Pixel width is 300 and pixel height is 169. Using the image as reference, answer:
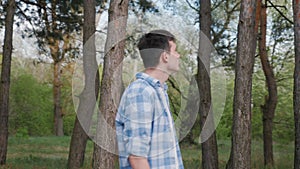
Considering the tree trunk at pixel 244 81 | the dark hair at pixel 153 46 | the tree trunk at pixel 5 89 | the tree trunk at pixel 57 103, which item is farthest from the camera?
the tree trunk at pixel 57 103

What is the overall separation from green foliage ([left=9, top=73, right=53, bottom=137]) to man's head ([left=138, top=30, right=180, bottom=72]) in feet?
101

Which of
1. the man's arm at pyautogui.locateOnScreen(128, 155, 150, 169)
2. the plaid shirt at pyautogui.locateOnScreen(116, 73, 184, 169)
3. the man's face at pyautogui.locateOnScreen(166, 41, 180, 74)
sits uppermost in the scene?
the man's face at pyautogui.locateOnScreen(166, 41, 180, 74)

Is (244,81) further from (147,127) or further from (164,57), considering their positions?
(147,127)

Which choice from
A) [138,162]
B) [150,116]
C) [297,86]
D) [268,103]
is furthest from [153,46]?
[268,103]

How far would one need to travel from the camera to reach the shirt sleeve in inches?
111

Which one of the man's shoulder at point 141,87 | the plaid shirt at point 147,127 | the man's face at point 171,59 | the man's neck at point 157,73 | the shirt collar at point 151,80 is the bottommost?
the plaid shirt at point 147,127

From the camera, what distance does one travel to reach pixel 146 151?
2.82 meters

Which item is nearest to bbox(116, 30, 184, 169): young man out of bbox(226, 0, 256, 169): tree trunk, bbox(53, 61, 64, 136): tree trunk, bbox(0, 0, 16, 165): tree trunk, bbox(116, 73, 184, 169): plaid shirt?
bbox(116, 73, 184, 169): plaid shirt

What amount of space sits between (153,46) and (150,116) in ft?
1.34

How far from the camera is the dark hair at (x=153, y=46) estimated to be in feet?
9.70

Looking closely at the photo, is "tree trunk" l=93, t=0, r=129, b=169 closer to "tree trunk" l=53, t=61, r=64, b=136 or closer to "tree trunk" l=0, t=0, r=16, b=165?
"tree trunk" l=0, t=0, r=16, b=165

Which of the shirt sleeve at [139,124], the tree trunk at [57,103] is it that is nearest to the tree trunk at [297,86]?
the shirt sleeve at [139,124]

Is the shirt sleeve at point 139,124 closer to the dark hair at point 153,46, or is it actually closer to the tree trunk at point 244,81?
the dark hair at point 153,46

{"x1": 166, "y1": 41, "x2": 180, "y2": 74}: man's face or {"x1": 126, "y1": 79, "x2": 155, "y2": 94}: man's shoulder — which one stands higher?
{"x1": 166, "y1": 41, "x2": 180, "y2": 74}: man's face
